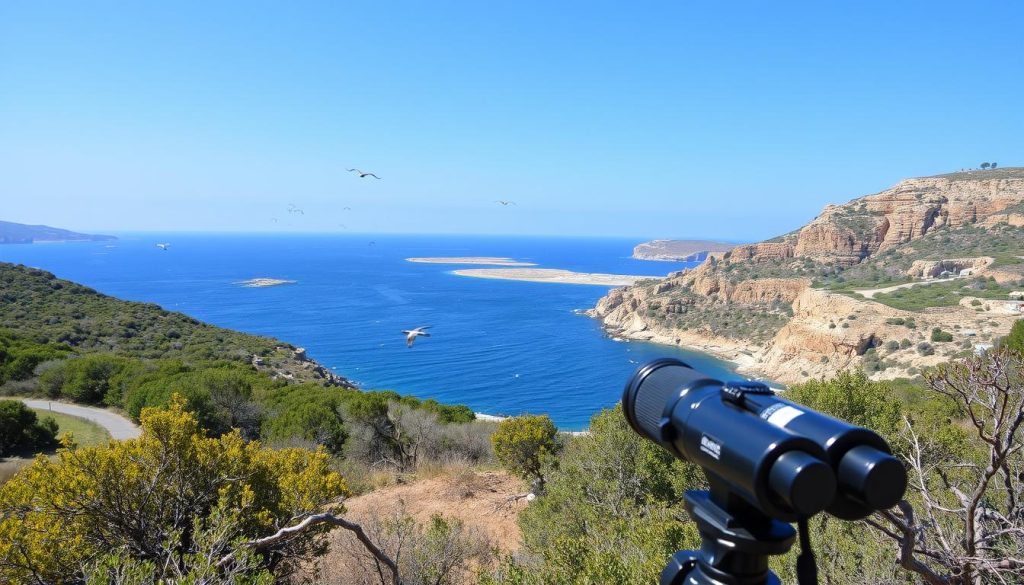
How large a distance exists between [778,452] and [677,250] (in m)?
185

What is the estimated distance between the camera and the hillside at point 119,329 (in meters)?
23.1

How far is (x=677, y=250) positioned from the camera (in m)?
178

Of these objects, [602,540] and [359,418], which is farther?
[359,418]

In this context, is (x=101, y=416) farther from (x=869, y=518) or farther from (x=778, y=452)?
(x=778, y=452)

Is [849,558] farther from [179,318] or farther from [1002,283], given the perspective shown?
[1002,283]

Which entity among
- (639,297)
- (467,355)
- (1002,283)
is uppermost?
(1002,283)

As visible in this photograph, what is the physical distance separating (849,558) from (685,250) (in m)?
184

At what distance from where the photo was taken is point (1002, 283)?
32875 millimetres

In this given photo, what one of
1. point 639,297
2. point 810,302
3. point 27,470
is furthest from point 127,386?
point 639,297

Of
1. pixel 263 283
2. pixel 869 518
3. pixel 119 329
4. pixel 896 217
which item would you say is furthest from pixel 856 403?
pixel 263 283

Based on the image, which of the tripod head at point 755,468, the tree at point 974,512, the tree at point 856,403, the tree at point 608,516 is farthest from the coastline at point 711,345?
the tripod head at point 755,468

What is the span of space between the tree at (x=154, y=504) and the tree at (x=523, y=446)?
14.8ft

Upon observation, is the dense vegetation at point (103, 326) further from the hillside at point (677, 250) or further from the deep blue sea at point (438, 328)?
the hillside at point (677, 250)

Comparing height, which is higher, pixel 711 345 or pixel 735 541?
pixel 735 541
